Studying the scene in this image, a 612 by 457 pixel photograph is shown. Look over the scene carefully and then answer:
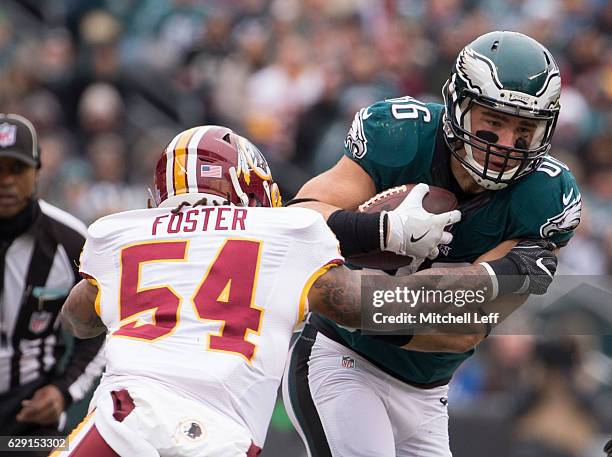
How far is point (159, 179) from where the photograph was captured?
12.3ft

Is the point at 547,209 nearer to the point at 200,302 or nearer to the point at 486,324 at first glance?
the point at 486,324

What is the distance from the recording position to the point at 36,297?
567cm

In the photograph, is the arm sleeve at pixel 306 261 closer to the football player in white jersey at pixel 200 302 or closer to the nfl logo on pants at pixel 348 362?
the football player in white jersey at pixel 200 302

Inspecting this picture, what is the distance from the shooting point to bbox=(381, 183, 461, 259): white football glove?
12.9ft

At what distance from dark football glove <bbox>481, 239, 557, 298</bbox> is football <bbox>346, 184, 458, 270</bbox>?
10.2 inches

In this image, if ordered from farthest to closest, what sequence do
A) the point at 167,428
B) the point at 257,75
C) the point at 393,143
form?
the point at 257,75 → the point at 393,143 → the point at 167,428

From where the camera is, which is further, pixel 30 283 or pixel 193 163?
pixel 30 283

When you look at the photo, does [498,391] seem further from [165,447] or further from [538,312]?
[165,447]

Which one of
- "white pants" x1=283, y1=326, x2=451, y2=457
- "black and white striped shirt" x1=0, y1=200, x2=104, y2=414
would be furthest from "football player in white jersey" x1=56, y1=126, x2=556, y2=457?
"black and white striped shirt" x1=0, y1=200, x2=104, y2=414

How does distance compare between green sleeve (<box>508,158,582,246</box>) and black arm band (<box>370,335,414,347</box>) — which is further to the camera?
green sleeve (<box>508,158,582,246</box>)

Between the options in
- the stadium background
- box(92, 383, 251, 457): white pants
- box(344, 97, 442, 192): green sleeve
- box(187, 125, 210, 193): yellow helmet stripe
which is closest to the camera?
box(92, 383, 251, 457): white pants

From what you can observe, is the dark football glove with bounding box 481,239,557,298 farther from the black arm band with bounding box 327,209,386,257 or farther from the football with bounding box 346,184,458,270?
the black arm band with bounding box 327,209,386,257

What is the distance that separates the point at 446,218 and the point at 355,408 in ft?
2.83

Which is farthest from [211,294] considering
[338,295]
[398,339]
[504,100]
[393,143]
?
[504,100]
